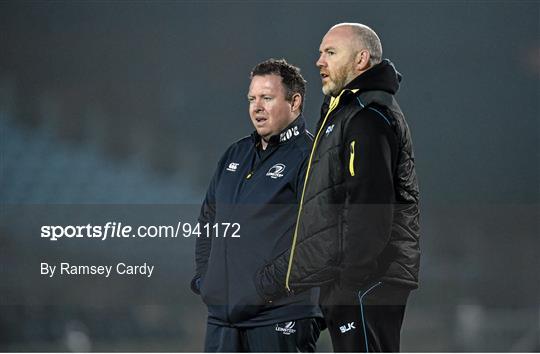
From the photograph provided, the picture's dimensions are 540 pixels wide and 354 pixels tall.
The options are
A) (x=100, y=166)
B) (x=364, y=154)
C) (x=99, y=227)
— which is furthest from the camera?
(x=100, y=166)

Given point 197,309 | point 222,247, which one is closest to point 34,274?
point 197,309

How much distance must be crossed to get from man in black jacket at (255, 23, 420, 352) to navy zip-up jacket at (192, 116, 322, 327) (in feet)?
0.59

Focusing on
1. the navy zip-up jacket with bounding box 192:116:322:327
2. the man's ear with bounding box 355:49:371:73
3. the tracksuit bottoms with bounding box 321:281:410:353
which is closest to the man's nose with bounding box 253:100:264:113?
the navy zip-up jacket with bounding box 192:116:322:327

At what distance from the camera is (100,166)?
5.09 metres

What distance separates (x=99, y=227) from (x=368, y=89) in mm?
1622

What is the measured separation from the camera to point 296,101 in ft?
11.1

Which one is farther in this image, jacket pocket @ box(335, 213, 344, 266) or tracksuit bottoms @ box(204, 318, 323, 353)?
tracksuit bottoms @ box(204, 318, 323, 353)

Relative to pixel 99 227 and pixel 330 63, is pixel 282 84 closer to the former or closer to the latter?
pixel 330 63

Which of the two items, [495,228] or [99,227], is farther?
[495,228]

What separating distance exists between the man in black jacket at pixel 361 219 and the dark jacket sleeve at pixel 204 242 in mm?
533

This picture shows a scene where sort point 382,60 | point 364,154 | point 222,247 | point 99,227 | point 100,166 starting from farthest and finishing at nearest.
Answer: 1. point 100,166
2. point 99,227
3. point 222,247
4. point 382,60
5. point 364,154

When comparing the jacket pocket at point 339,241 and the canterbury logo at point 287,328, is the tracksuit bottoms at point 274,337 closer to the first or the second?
the canterbury logo at point 287,328

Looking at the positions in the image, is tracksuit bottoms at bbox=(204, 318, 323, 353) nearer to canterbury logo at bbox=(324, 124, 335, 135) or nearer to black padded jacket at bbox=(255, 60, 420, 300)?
black padded jacket at bbox=(255, 60, 420, 300)

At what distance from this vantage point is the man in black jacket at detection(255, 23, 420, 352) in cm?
279
